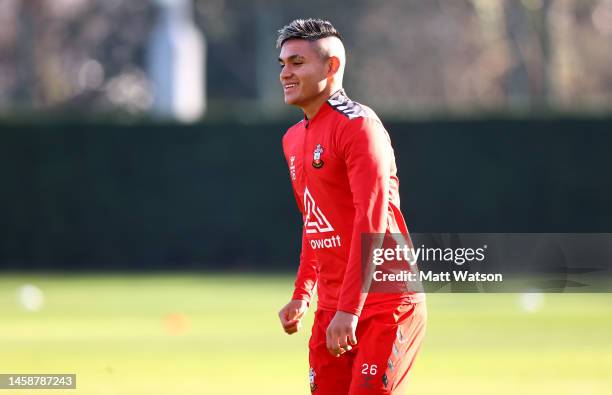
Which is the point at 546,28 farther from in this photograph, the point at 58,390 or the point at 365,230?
the point at 365,230

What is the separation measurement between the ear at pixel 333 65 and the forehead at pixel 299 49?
0.32 feet

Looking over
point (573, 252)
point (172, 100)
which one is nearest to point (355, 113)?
point (573, 252)

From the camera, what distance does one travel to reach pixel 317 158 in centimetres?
739

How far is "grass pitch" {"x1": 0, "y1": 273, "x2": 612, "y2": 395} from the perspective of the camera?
43.5 ft

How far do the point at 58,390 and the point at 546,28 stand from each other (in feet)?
110

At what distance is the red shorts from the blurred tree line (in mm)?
42902

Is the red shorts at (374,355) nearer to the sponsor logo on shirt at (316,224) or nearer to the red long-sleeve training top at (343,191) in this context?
the red long-sleeve training top at (343,191)

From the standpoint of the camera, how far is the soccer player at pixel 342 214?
6.98 metres

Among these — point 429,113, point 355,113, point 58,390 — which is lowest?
point 58,390

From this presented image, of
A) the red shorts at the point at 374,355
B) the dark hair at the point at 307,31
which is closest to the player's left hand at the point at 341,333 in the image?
the red shorts at the point at 374,355

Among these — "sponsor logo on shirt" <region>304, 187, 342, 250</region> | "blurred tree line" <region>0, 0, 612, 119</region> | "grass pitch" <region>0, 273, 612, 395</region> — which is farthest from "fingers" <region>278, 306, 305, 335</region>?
"blurred tree line" <region>0, 0, 612, 119</region>

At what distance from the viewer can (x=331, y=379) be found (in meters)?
7.41

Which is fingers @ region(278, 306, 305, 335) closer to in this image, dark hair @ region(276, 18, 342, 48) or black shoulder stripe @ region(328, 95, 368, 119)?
black shoulder stripe @ region(328, 95, 368, 119)

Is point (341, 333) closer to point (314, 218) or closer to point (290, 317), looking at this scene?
point (314, 218)
